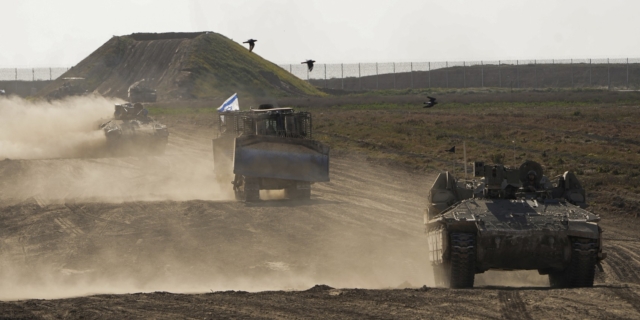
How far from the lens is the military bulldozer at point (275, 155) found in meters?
28.1

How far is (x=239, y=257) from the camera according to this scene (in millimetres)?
21031

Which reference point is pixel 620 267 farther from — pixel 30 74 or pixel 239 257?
pixel 30 74

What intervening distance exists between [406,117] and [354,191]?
30365 mm

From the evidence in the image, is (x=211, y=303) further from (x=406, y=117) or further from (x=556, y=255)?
(x=406, y=117)

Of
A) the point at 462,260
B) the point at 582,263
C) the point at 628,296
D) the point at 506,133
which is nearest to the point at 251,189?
the point at 462,260

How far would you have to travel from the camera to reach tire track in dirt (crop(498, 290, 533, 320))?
1340 centimetres

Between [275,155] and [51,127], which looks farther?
[51,127]

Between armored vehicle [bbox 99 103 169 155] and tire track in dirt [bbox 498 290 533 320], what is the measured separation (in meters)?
28.8

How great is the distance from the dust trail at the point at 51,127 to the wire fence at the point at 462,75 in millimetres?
63532

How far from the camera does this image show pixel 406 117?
61.7 m

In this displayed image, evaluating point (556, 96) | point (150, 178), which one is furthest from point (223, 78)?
point (150, 178)

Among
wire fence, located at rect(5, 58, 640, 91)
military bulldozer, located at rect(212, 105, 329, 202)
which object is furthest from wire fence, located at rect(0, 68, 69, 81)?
military bulldozer, located at rect(212, 105, 329, 202)

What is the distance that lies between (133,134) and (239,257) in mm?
22425

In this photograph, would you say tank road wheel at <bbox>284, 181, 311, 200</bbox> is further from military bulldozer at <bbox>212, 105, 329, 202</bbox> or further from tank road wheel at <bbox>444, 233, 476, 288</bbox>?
tank road wheel at <bbox>444, 233, 476, 288</bbox>
